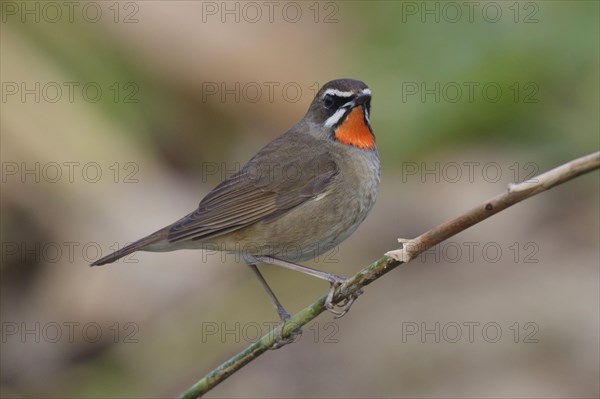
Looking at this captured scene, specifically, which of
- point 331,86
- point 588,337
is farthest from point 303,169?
point 588,337

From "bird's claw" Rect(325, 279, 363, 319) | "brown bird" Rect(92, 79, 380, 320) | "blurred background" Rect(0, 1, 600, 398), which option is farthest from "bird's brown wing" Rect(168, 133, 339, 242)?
"blurred background" Rect(0, 1, 600, 398)

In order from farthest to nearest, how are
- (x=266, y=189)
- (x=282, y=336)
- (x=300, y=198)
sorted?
1. (x=266, y=189)
2. (x=300, y=198)
3. (x=282, y=336)

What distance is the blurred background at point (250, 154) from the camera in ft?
20.6

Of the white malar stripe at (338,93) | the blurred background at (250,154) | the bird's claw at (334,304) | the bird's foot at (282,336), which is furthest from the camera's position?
the blurred background at (250,154)

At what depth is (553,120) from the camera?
7.29 meters

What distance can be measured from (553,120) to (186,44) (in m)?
3.08

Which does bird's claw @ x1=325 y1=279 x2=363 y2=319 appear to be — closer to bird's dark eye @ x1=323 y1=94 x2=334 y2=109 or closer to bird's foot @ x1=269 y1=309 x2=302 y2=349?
bird's foot @ x1=269 y1=309 x2=302 y2=349

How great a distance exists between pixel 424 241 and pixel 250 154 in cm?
576

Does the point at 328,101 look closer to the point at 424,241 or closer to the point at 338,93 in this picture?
the point at 338,93

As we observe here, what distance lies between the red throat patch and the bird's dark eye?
102 millimetres

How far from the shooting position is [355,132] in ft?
15.1

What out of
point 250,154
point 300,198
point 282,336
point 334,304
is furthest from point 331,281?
point 250,154

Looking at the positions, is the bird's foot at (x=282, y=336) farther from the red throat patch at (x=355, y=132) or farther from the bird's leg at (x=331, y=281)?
the red throat patch at (x=355, y=132)

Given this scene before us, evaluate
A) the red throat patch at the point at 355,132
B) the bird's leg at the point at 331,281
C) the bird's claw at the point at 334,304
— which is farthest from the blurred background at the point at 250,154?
the bird's claw at the point at 334,304
